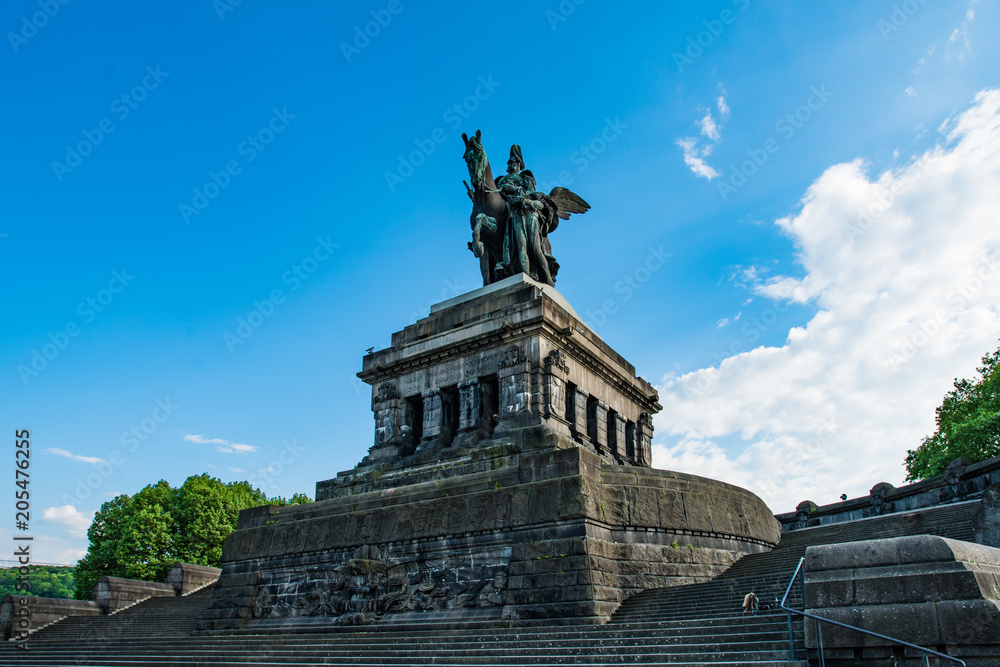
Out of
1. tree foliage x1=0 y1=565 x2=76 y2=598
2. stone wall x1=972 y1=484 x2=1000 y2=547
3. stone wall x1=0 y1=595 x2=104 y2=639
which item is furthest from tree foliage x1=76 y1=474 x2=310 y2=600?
tree foliage x1=0 y1=565 x2=76 y2=598

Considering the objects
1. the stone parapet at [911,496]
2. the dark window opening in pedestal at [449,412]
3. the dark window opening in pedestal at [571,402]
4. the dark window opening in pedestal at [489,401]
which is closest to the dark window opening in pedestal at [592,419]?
the dark window opening in pedestal at [571,402]

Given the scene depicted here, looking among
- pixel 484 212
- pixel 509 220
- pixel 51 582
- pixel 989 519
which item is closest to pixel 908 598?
pixel 989 519

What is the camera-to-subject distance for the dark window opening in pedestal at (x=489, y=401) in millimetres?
20156

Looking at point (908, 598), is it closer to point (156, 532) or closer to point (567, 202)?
point (567, 202)

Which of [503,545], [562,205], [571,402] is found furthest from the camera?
[562,205]

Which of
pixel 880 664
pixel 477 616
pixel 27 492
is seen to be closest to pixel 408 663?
pixel 477 616

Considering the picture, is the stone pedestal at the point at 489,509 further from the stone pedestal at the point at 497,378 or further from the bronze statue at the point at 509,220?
the bronze statue at the point at 509,220

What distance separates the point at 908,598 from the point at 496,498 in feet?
27.3

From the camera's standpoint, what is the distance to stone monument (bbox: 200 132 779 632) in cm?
1341

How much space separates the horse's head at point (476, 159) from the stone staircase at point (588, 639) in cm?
1516

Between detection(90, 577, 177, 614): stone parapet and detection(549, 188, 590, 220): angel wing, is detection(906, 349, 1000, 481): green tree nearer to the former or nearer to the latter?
detection(549, 188, 590, 220): angel wing

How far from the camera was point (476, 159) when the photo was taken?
25453mm

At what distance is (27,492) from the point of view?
13.9m

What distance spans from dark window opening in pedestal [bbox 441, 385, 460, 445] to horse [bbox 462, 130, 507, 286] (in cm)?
452
